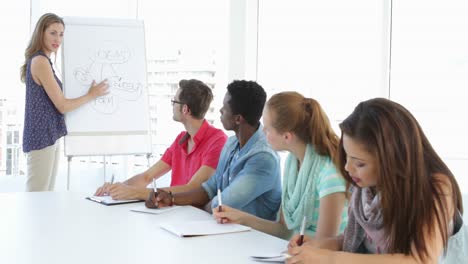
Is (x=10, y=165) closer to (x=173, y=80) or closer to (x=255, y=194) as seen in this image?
(x=173, y=80)

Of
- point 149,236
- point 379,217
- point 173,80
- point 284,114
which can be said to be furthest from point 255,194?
point 173,80

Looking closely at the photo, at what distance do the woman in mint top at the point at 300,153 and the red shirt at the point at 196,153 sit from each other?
2.55ft

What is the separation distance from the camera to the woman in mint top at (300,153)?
1.91 meters

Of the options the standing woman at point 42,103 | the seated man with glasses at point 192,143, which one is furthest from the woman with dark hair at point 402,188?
the standing woman at point 42,103

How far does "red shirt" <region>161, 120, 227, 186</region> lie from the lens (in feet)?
9.12

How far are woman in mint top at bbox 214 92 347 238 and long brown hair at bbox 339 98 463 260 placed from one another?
491 millimetres

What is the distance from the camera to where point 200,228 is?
1872 millimetres

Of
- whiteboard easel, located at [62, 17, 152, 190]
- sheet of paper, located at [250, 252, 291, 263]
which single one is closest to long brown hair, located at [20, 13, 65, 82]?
whiteboard easel, located at [62, 17, 152, 190]

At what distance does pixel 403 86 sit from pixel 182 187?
5.55ft

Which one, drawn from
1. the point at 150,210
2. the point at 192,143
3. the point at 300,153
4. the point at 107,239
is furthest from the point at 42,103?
the point at 300,153

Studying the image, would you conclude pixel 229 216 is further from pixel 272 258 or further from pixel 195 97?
pixel 195 97

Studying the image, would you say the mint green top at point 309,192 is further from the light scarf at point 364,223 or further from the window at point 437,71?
the window at point 437,71

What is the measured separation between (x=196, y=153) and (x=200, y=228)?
103 cm

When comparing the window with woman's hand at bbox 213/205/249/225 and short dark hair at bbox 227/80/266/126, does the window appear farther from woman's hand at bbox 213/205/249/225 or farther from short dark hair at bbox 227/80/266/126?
woman's hand at bbox 213/205/249/225
